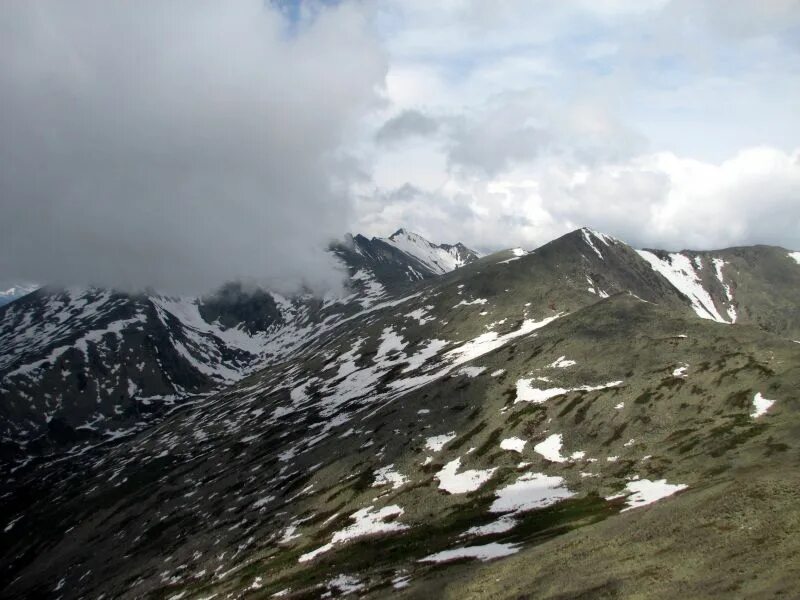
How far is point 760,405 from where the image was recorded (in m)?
78.3

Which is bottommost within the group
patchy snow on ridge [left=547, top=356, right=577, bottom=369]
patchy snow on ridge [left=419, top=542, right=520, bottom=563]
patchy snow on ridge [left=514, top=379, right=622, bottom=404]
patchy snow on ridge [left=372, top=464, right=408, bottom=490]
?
patchy snow on ridge [left=372, top=464, right=408, bottom=490]

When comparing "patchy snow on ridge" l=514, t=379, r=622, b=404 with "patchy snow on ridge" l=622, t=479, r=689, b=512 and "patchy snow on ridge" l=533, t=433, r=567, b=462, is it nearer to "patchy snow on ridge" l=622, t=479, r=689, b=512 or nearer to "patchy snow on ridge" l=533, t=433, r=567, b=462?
"patchy snow on ridge" l=533, t=433, r=567, b=462

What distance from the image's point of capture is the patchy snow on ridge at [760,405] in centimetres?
7600

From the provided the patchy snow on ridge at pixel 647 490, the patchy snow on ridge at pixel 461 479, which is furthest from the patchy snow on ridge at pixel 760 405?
the patchy snow on ridge at pixel 461 479

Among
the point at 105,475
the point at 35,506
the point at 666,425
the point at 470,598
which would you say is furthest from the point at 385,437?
the point at 35,506

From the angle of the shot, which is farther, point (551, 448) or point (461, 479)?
point (551, 448)

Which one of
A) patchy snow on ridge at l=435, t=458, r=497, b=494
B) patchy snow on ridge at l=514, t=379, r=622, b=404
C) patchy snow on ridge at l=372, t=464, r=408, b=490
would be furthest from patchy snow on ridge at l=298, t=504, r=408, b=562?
patchy snow on ridge at l=514, t=379, r=622, b=404

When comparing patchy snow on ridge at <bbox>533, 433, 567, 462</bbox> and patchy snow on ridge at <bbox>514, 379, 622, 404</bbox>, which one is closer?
patchy snow on ridge at <bbox>533, 433, 567, 462</bbox>

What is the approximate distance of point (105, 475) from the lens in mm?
192625

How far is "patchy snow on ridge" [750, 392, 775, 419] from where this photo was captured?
249ft

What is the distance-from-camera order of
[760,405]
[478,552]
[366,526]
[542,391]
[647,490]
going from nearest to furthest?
[478,552]
[647,490]
[366,526]
[760,405]
[542,391]

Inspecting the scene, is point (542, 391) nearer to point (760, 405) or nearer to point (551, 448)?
point (551, 448)

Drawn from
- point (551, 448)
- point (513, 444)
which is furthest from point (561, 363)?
point (551, 448)

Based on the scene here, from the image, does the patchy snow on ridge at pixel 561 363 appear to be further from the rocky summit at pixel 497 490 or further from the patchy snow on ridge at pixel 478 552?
the patchy snow on ridge at pixel 478 552
